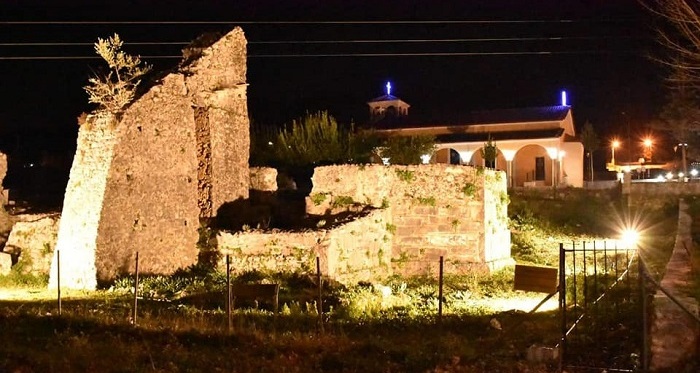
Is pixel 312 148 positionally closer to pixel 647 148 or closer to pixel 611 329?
pixel 611 329

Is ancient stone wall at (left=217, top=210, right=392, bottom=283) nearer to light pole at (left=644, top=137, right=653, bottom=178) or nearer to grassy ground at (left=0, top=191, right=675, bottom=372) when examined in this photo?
grassy ground at (left=0, top=191, right=675, bottom=372)

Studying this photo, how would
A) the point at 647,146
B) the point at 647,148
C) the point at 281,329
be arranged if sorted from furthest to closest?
the point at 647,148
the point at 647,146
the point at 281,329

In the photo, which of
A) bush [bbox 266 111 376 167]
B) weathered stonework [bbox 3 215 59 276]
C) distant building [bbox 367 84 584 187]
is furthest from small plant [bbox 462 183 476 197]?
distant building [bbox 367 84 584 187]

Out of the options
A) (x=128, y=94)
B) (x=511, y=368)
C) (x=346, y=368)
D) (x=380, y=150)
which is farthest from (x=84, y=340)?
(x=380, y=150)

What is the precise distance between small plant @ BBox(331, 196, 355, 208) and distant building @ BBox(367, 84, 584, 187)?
88.3 ft

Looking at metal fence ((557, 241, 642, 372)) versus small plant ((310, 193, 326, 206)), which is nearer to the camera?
metal fence ((557, 241, 642, 372))

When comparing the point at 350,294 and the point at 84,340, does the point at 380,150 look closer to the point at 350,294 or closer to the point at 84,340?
the point at 350,294

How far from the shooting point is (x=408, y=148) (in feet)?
141

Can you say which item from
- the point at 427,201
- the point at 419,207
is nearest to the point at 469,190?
the point at 427,201

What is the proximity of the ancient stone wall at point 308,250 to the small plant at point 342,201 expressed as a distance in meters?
1.22

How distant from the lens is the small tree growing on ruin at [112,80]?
58.7 ft

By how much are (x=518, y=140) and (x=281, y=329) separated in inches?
1447

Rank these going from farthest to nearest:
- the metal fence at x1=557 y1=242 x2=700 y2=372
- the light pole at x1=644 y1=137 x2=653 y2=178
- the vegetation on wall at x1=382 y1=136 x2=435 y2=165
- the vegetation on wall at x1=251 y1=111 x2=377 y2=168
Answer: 1. the light pole at x1=644 y1=137 x2=653 y2=178
2. the vegetation on wall at x1=382 y1=136 x2=435 y2=165
3. the vegetation on wall at x1=251 y1=111 x2=377 y2=168
4. the metal fence at x1=557 y1=242 x2=700 y2=372

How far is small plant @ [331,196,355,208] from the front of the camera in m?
21.1
